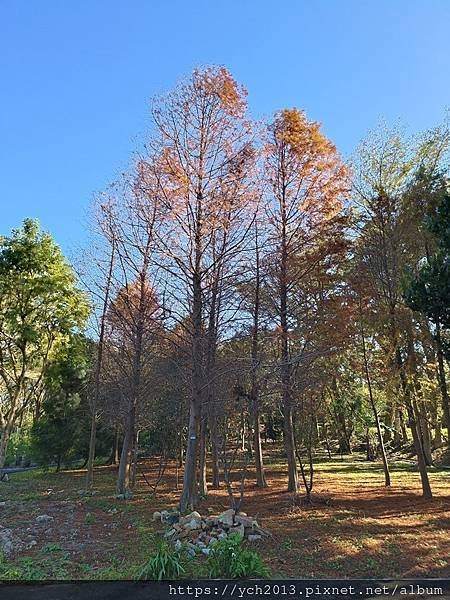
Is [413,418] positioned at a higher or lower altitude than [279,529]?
higher

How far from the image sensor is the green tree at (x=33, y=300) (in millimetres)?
14289

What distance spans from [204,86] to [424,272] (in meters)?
5.75

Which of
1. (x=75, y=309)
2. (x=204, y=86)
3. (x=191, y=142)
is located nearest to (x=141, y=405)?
(x=75, y=309)

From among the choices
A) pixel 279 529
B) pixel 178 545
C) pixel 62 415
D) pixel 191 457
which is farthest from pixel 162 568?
pixel 62 415

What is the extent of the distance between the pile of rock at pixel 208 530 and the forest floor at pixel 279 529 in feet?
1.01

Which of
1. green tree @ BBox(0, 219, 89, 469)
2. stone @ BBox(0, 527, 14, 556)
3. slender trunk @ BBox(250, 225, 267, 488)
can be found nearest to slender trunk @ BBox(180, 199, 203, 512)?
slender trunk @ BBox(250, 225, 267, 488)

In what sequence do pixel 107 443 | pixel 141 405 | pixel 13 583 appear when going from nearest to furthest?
pixel 13 583, pixel 141 405, pixel 107 443

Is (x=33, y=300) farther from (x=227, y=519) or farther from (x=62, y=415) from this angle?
(x=227, y=519)

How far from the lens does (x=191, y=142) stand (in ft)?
28.9

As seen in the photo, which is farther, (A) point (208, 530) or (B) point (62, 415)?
(B) point (62, 415)

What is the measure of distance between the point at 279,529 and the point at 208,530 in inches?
58.9

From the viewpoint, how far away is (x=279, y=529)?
713cm

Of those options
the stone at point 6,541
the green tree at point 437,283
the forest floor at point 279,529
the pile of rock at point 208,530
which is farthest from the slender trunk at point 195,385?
the green tree at point 437,283

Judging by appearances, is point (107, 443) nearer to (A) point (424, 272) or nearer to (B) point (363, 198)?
(B) point (363, 198)
